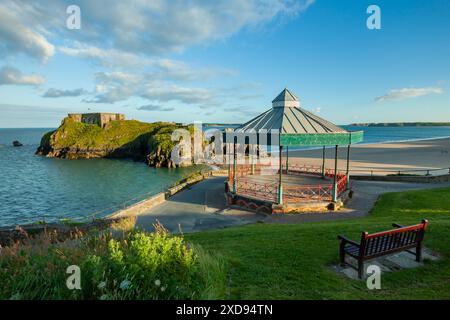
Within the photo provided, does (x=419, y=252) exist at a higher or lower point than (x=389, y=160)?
lower

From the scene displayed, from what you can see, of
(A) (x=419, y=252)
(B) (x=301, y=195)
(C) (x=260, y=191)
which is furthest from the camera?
(C) (x=260, y=191)

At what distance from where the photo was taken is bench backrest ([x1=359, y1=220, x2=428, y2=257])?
6199mm

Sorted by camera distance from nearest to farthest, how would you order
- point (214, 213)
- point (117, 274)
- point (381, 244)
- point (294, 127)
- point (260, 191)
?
point (117, 274) → point (381, 244) → point (294, 127) → point (214, 213) → point (260, 191)

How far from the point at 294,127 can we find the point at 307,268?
1011 centimetres

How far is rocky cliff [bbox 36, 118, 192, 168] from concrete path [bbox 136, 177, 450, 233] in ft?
170

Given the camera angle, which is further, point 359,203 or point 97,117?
point 97,117

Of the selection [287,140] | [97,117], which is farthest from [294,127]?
[97,117]

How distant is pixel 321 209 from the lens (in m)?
15.3

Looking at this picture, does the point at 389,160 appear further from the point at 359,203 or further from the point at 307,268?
the point at 307,268

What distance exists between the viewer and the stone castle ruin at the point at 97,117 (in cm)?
10147

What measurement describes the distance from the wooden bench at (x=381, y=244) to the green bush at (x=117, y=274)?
3.35 meters

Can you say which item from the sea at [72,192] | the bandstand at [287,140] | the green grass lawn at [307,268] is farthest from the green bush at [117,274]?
the sea at [72,192]

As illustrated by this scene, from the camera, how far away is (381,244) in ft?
21.4
